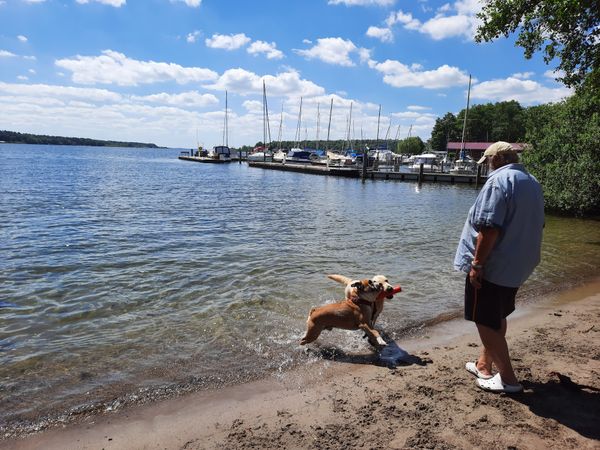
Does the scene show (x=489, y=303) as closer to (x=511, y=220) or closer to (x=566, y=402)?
(x=511, y=220)

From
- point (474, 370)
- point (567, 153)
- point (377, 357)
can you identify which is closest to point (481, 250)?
point (474, 370)

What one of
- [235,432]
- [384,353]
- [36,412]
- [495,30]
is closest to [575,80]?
[495,30]

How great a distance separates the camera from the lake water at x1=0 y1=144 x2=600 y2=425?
5113 millimetres

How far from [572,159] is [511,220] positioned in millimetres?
21391

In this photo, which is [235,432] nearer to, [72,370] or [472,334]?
[72,370]

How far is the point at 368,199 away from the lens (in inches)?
1215

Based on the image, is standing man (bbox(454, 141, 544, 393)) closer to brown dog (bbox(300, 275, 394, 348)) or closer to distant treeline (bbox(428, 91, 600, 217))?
brown dog (bbox(300, 275, 394, 348))

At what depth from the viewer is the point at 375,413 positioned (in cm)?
391

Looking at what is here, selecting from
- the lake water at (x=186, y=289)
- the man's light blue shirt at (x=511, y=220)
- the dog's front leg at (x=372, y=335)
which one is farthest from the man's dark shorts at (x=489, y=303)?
the lake water at (x=186, y=289)

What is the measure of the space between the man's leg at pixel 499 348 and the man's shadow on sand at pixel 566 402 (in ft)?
0.64

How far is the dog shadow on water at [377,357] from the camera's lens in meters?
5.18

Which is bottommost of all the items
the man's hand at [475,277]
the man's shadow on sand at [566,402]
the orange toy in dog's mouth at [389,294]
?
the man's shadow on sand at [566,402]

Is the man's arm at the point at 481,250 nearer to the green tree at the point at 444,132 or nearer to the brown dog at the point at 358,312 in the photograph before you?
the brown dog at the point at 358,312

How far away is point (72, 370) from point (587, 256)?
13396mm
